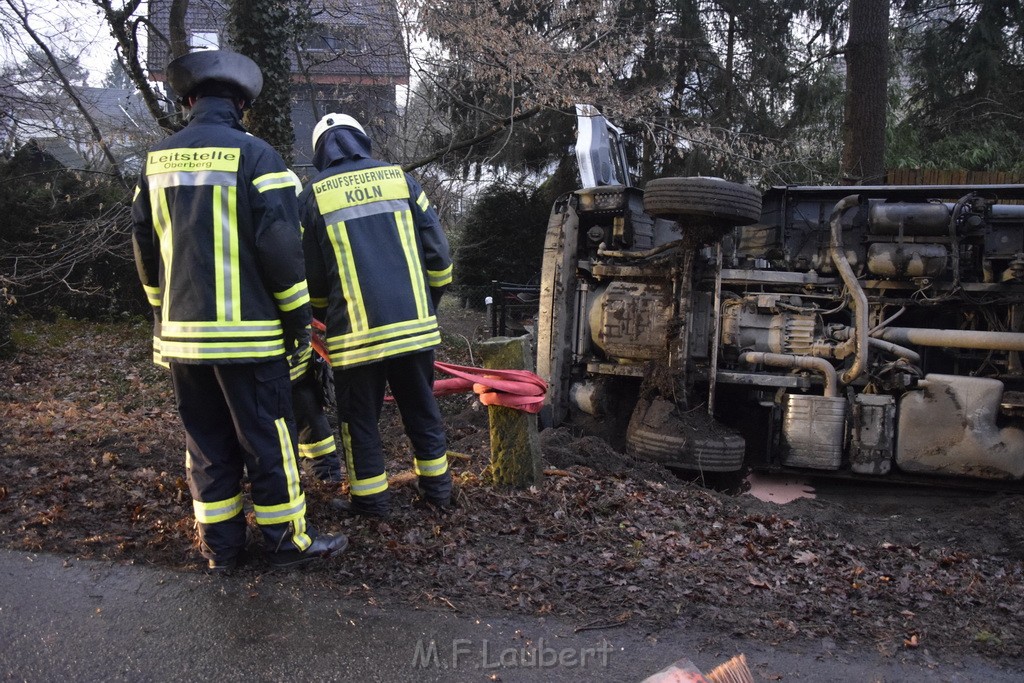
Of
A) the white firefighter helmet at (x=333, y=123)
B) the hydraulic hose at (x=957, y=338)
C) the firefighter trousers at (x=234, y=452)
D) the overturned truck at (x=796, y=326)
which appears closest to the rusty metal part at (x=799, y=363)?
the overturned truck at (x=796, y=326)

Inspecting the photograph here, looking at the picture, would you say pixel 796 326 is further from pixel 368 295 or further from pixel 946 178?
pixel 946 178

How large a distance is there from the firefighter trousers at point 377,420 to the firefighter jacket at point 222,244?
623mm

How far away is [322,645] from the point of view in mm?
3012

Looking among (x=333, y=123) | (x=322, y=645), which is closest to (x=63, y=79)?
(x=333, y=123)

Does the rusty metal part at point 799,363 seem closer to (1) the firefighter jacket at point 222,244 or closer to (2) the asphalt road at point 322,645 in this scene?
(2) the asphalt road at point 322,645

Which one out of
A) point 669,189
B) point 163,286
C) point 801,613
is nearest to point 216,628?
point 163,286

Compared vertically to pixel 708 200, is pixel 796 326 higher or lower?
lower

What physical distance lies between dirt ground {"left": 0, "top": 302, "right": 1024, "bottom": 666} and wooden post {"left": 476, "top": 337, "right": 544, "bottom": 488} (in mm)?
91

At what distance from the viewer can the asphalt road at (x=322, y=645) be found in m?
2.88

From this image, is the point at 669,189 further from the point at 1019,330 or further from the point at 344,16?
the point at 344,16

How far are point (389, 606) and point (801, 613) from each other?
153cm

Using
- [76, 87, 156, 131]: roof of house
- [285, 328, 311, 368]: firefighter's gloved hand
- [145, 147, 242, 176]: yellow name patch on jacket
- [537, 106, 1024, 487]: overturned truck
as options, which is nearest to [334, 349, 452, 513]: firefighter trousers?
[285, 328, 311, 368]: firefighter's gloved hand

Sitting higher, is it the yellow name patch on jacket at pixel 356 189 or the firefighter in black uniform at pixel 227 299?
the yellow name patch on jacket at pixel 356 189

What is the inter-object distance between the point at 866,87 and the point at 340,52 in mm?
6704
